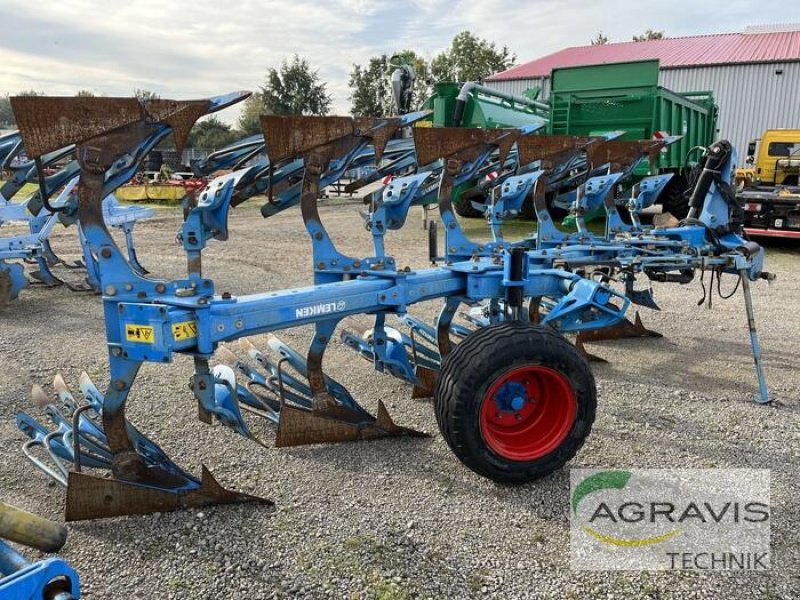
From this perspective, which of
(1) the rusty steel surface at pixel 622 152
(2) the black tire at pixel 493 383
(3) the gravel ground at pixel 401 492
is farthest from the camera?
(1) the rusty steel surface at pixel 622 152

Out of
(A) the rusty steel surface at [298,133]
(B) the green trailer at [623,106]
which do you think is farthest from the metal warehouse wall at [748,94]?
(A) the rusty steel surface at [298,133]

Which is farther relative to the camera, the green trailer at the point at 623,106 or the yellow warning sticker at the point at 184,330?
the green trailer at the point at 623,106

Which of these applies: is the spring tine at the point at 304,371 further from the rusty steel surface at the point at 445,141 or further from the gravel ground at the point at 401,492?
the rusty steel surface at the point at 445,141

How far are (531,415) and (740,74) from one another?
942 inches

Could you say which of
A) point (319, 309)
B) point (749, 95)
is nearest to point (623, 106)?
point (319, 309)

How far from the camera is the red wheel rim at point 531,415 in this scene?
317 cm

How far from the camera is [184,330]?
281 centimetres

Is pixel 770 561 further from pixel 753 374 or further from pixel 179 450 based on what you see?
pixel 179 450

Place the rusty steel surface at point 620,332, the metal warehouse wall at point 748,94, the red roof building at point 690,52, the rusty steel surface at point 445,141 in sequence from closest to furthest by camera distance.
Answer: the rusty steel surface at point 445,141 → the rusty steel surface at point 620,332 → the metal warehouse wall at point 748,94 → the red roof building at point 690,52

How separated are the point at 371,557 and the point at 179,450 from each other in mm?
1485

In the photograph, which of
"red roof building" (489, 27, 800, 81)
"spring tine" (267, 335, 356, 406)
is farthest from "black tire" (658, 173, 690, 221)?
"red roof building" (489, 27, 800, 81)

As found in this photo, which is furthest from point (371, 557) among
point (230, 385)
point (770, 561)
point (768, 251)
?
point (768, 251)

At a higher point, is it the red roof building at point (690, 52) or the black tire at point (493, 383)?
the red roof building at point (690, 52)

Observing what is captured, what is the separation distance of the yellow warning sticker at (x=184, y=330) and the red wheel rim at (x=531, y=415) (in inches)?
54.8
